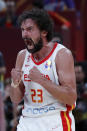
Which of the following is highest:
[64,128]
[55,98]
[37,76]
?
[37,76]

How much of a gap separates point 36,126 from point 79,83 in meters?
2.94

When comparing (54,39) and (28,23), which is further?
(54,39)

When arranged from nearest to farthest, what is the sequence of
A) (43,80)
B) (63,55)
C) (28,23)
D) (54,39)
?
1. (43,80)
2. (63,55)
3. (28,23)
4. (54,39)

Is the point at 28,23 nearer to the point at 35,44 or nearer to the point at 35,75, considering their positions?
the point at 35,44

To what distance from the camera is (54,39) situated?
18.1 ft

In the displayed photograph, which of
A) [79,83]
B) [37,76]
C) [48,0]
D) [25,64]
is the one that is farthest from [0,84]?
[48,0]

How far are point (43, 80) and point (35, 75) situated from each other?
10 cm

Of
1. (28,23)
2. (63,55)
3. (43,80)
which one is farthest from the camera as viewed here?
(28,23)

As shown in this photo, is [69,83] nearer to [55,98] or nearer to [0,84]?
[55,98]

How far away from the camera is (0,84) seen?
6582mm

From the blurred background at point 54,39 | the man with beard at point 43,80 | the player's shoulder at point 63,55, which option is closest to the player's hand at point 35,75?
the man with beard at point 43,80

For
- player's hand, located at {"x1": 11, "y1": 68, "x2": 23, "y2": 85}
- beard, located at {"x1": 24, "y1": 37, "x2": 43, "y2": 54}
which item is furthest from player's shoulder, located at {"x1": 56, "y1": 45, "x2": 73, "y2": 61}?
player's hand, located at {"x1": 11, "y1": 68, "x2": 23, "y2": 85}

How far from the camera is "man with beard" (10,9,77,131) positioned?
356 centimetres

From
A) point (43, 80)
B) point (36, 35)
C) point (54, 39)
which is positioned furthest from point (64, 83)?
point (54, 39)
